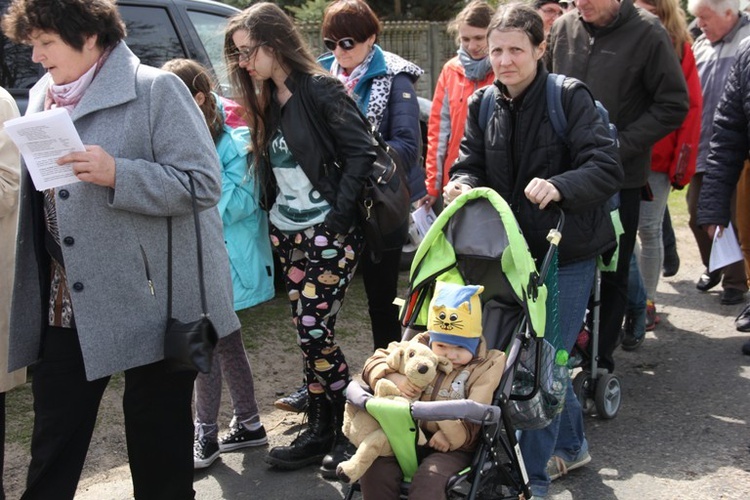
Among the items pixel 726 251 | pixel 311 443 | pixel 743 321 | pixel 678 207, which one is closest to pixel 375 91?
pixel 311 443

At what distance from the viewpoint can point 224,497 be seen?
175 inches

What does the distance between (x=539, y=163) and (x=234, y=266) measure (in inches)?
63.4

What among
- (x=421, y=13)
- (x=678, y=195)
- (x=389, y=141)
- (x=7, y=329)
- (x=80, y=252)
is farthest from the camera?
(x=421, y=13)

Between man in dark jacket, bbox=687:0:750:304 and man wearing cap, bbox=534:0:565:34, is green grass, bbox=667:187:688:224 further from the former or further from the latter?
man wearing cap, bbox=534:0:565:34

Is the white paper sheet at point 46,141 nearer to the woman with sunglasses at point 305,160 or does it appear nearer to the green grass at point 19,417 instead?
the woman with sunglasses at point 305,160

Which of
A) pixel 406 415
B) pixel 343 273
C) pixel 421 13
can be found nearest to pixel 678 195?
pixel 421 13

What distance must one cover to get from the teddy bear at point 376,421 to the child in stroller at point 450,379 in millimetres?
41

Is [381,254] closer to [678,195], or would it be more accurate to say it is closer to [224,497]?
[224,497]

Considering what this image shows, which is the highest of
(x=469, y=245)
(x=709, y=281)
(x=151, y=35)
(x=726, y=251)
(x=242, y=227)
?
(x=151, y=35)

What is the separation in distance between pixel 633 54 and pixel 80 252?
134 inches

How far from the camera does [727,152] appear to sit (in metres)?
5.25

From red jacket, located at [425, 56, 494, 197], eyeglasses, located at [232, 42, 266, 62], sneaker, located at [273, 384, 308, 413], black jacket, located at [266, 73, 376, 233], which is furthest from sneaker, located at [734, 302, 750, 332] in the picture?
eyeglasses, located at [232, 42, 266, 62]

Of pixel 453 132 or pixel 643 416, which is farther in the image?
pixel 453 132

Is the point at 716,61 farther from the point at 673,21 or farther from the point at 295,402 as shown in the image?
the point at 295,402
